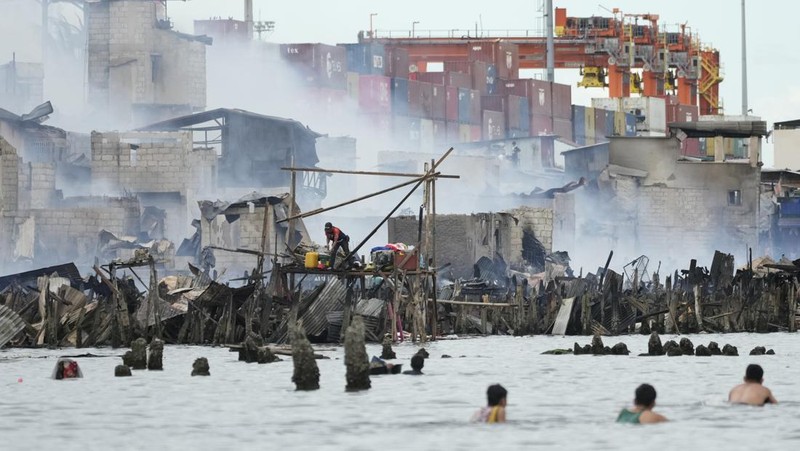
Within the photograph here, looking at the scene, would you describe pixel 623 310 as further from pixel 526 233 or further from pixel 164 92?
pixel 164 92

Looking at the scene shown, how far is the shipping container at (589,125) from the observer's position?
400 ft

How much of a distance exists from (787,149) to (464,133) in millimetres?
30147

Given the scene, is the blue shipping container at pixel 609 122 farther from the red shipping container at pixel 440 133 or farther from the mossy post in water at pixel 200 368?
the mossy post in water at pixel 200 368

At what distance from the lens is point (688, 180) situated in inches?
2721

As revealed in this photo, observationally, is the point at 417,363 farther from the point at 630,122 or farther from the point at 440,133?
the point at 630,122

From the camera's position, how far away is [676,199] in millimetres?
69625

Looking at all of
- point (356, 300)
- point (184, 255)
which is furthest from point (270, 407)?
point (184, 255)

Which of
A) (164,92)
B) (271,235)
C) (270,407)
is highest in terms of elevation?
(164,92)

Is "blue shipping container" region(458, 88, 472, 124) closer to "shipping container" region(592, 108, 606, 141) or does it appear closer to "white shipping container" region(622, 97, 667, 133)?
"shipping container" region(592, 108, 606, 141)

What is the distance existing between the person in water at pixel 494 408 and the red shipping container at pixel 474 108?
320 feet

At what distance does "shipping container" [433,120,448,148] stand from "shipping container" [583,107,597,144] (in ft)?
42.4

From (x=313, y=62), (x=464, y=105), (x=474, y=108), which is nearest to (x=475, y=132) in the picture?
(x=474, y=108)

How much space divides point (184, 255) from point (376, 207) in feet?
92.7

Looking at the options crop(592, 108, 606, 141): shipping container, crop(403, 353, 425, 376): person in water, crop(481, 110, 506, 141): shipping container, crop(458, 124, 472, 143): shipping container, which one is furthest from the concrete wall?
crop(403, 353, 425, 376): person in water
